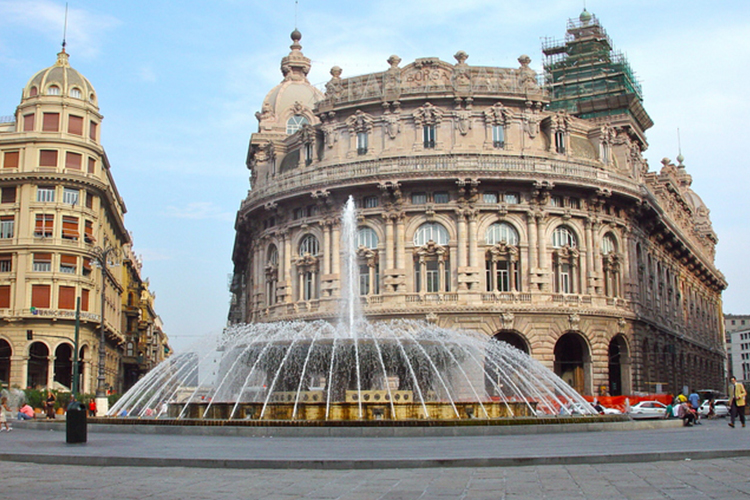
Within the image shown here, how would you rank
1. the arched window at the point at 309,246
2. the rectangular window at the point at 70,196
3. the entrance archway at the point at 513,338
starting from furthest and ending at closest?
1. the rectangular window at the point at 70,196
2. the arched window at the point at 309,246
3. the entrance archway at the point at 513,338

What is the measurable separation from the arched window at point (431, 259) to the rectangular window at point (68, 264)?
2202 cm

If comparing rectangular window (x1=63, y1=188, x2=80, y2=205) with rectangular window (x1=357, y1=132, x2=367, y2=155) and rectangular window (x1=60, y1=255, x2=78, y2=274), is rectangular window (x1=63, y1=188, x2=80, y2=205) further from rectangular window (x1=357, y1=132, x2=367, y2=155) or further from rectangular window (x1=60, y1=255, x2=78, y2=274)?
rectangular window (x1=357, y1=132, x2=367, y2=155)

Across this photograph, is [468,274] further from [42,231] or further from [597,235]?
[42,231]

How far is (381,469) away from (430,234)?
36336 millimetres

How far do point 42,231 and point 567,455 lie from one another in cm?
4790

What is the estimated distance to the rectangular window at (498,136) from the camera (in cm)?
4984

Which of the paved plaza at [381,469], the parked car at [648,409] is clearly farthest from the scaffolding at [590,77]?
the paved plaza at [381,469]

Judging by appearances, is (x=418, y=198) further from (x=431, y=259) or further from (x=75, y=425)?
(x=75, y=425)

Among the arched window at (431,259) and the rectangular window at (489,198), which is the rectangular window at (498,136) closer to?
the rectangular window at (489,198)

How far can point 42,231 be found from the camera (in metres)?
55.0

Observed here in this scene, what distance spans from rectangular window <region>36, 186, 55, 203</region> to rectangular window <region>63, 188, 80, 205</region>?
2.53 ft

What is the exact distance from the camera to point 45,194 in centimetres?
5559

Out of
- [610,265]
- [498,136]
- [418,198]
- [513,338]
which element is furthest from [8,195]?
[610,265]

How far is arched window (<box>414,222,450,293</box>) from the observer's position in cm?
4819
